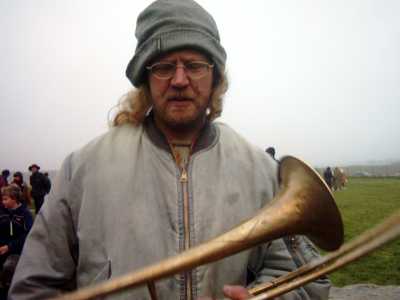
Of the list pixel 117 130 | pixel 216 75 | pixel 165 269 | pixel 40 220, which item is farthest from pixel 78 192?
pixel 216 75

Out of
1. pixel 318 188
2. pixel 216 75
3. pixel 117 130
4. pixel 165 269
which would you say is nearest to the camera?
pixel 165 269

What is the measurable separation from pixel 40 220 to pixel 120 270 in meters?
0.44

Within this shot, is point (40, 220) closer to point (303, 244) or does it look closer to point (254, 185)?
point (254, 185)

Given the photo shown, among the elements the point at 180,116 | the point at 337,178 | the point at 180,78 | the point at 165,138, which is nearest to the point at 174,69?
the point at 180,78

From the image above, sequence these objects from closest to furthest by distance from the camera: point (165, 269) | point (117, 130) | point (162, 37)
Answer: point (165, 269), point (162, 37), point (117, 130)

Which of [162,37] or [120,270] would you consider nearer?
[120,270]

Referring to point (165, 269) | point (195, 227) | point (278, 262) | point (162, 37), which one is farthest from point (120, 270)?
point (162, 37)

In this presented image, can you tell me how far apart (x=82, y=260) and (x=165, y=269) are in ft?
2.10

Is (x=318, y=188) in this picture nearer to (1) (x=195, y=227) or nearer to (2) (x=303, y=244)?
(2) (x=303, y=244)

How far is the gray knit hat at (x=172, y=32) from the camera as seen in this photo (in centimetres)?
172

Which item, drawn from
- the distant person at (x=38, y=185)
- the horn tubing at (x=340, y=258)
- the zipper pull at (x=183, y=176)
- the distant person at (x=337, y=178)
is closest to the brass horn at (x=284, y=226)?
the horn tubing at (x=340, y=258)

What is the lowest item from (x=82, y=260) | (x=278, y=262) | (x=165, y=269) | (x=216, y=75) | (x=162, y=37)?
(x=278, y=262)

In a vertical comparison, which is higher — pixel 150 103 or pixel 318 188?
pixel 150 103

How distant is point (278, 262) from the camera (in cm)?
168
